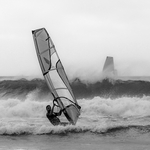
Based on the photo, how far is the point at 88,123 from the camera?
10.0 metres

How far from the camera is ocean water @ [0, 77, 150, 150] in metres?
7.80

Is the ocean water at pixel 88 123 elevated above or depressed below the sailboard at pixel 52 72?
below

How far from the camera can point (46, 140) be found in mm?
8250

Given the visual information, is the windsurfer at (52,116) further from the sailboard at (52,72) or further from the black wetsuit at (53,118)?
the sailboard at (52,72)

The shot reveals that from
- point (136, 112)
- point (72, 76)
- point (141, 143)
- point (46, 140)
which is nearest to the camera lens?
point (141, 143)

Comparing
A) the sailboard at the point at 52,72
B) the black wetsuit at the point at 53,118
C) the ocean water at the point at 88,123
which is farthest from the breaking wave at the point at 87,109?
the sailboard at the point at 52,72

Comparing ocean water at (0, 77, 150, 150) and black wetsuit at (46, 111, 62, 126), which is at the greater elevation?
black wetsuit at (46, 111, 62, 126)

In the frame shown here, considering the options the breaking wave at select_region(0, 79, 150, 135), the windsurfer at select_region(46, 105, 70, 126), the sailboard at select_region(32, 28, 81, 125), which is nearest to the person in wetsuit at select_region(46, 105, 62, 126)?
the windsurfer at select_region(46, 105, 70, 126)

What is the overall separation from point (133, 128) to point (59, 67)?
2.61m

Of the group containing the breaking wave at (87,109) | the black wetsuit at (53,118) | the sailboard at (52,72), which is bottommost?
the breaking wave at (87,109)

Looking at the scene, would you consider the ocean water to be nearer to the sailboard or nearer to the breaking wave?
the breaking wave

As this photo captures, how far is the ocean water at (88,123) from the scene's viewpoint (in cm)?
780

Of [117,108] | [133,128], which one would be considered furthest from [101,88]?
[133,128]

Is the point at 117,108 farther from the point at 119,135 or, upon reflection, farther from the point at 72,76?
the point at 72,76
